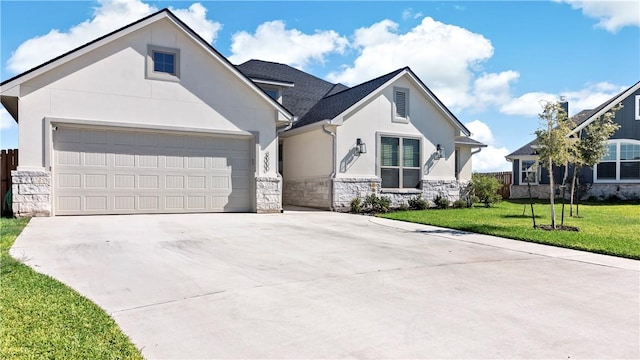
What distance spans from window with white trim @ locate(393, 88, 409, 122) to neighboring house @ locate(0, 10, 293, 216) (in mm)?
4698

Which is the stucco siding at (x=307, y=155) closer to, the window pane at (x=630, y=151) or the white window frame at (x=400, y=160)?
the white window frame at (x=400, y=160)

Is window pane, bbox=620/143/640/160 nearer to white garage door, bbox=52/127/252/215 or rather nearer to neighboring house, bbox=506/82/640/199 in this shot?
neighboring house, bbox=506/82/640/199

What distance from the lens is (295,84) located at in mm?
23203

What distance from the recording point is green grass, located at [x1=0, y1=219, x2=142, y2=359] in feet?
11.0

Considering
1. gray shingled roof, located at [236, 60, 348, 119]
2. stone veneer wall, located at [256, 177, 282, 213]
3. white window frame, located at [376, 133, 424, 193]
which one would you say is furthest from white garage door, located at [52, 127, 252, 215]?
gray shingled roof, located at [236, 60, 348, 119]

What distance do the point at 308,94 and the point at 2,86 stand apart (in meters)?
13.7

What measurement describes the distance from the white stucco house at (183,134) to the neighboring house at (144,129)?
3cm

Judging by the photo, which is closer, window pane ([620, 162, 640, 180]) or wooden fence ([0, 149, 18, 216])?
wooden fence ([0, 149, 18, 216])

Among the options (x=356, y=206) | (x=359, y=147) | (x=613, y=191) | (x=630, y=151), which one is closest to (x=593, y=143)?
(x=359, y=147)

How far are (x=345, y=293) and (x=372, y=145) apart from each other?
41.3 feet

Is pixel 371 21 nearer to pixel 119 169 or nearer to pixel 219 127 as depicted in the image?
pixel 219 127

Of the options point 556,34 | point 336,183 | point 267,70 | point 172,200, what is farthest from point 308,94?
point 556,34

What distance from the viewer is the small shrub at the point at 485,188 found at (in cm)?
1944

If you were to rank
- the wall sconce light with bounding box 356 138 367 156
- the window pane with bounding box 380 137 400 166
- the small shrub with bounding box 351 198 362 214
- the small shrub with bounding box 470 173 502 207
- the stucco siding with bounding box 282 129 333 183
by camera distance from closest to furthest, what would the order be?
the small shrub with bounding box 351 198 362 214 → the wall sconce light with bounding box 356 138 367 156 → the stucco siding with bounding box 282 129 333 183 → the window pane with bounding box 380 137 400 166 → the small shrub with bounding box 470 173 502 207
